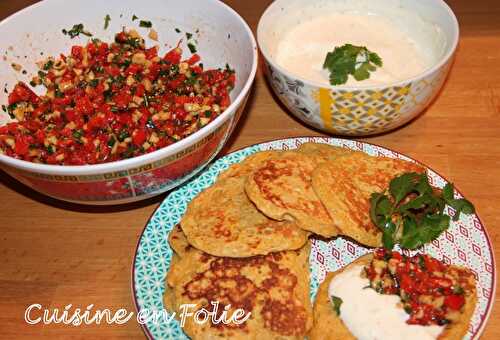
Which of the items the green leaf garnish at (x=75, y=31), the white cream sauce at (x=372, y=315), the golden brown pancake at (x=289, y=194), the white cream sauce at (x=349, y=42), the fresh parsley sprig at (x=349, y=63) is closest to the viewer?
the white cream sauce at (x=372, y=315)

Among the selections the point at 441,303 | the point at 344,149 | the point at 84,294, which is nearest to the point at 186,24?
the point at 344,149

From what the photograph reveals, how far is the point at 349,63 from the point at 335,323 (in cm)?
153

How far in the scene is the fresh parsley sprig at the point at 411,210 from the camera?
2.55 metres

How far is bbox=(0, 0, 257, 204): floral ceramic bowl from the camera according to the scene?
2406mm

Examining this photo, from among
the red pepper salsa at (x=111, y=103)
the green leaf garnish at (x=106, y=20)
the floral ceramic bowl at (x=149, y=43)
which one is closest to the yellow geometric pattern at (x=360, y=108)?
the floral ceramic bowl at (x=149, y=43)

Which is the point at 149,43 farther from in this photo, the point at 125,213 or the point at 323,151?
the point at 323,151

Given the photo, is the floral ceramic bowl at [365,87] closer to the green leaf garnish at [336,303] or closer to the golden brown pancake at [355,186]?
the golden brown pancake at [355,186]

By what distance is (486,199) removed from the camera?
302 cm

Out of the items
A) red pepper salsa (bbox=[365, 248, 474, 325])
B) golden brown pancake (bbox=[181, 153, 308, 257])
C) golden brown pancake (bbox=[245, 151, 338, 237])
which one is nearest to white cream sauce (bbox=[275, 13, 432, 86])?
golden brown pancake (bbox=[245, 151, 338, 237])

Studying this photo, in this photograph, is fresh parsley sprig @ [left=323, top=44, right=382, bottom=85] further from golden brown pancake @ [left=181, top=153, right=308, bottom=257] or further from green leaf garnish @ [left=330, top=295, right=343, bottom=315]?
green leaf garnish @ [left=330, top=295, right=343, bottom=315]

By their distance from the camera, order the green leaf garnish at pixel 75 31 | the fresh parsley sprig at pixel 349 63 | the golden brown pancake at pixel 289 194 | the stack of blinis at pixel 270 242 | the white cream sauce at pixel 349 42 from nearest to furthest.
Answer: the stack of blinis at pixel 270 242, the golden brown pancake at pixel 289 194, the fresh parsley sprig at pixel 349 63, the white cream sauce at pixel 349 42, the green leaf garnish at pixel 75 31

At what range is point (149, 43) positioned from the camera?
3549 millimetres

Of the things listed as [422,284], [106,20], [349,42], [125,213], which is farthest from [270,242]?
[106,20]

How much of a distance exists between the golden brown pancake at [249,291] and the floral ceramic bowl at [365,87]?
35.1 inches
